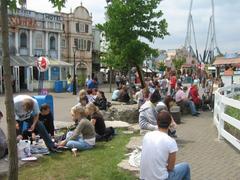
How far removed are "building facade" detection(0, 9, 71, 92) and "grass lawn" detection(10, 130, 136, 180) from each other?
106 feet

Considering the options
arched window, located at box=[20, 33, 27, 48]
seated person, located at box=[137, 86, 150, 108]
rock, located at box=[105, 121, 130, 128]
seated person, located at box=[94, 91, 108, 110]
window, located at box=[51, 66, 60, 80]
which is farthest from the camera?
window, located at box=[51, 66, 60, 80]

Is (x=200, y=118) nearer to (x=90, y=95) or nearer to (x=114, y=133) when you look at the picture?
(x=90, y=95)

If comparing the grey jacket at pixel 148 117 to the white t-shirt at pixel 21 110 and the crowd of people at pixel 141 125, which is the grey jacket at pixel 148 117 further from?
the white t-shirt at pixel 21 110

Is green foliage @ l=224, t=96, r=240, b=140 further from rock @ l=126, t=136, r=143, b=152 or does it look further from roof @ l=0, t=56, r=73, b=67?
roof @ l=0, t=56, r=73, b=67

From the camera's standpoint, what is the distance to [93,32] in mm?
67812

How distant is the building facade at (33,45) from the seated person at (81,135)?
31.5 m

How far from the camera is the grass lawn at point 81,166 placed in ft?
24.8

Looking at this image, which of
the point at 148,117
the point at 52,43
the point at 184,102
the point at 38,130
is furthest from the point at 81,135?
the point at 52,43

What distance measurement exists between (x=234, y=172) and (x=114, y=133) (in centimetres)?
450

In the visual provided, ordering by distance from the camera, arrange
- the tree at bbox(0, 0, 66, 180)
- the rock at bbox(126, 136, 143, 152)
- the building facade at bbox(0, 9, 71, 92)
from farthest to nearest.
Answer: the building facade at bbox(0, 9, 71, 92) → the rock at bbox(126, 136, 143, 152) → the tree at bbox(0, 0, 66, 180)

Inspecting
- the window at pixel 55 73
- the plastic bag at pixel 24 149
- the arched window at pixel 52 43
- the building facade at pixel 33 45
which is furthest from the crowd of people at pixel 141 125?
the arched window at pixel 52 43

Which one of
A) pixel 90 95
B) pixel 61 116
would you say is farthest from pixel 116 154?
pixel 61 116

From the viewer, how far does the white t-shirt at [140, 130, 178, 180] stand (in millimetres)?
5289

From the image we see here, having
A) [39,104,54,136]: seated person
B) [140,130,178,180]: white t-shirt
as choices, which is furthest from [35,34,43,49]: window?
[140,130,178,180]: white t-shirt
